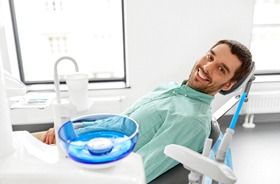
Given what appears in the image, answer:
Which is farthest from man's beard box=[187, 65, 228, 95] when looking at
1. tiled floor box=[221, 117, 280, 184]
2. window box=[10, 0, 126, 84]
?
window box=[10, 0, 126, 84]

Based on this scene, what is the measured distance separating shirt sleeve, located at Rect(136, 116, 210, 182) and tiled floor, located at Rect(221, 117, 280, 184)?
101 centimetres

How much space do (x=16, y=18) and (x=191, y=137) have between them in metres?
2.36

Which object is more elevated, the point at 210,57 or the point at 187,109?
the point at 210,57

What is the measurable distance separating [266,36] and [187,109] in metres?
2.25

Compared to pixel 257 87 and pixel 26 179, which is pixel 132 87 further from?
pixel 26 179

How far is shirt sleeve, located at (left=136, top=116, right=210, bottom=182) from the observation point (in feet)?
3.73

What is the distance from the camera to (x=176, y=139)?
1.17m

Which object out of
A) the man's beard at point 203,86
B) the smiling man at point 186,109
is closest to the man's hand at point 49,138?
the smiling man at point 186,109

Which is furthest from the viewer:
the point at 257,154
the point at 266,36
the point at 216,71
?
the point at 266,36

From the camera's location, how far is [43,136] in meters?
1.28

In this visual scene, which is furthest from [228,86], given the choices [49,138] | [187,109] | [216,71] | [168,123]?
[49,138]

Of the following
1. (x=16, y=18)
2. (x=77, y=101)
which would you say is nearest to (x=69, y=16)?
(x=16, y=18)

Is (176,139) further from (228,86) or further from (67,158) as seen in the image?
(67,158)

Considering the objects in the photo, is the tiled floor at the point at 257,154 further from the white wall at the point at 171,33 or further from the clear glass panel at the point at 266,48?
the white wall at the point at 171,33
